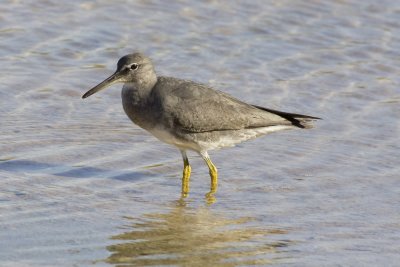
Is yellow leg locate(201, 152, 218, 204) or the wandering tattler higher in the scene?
the wandering tattler

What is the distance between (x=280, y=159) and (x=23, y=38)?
462 cm

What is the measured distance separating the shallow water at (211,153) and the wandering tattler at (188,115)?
0.34m

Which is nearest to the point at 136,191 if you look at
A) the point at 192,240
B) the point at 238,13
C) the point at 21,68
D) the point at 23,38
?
the point at 192,240

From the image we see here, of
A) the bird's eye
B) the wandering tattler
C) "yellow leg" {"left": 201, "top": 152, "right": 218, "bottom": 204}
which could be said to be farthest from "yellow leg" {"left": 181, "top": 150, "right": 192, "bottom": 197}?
the bird's eye

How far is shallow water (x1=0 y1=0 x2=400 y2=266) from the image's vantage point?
8.17 meters

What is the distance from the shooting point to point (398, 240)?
832 cm

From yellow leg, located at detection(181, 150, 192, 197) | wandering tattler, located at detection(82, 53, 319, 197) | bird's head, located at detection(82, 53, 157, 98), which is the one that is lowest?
yellow leg, located at detection(181, 150, 192, 197)

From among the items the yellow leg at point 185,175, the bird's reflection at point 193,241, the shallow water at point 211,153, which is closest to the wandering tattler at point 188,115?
the yellow leg at point 185,175

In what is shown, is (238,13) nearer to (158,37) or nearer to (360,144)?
(158,37)

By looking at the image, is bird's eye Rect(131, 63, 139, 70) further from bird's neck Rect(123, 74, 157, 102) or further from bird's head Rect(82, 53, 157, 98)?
bird's neck Rect(123, 74, 157, 102)

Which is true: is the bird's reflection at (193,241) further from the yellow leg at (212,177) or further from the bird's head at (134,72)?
the bird's head at (134,72)

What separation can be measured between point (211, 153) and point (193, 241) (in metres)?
2.86

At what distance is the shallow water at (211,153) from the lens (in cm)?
817

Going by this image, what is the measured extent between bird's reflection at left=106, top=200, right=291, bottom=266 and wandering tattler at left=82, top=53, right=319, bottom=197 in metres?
0.91
